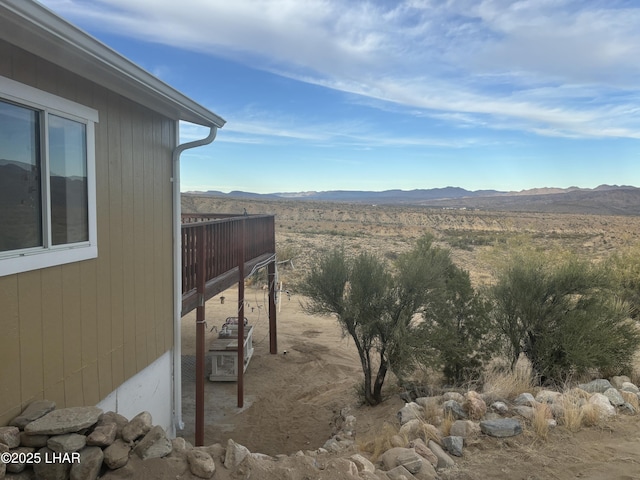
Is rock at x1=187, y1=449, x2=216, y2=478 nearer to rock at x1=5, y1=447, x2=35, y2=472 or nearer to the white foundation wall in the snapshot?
rock at x1=5, y1=447, x2=35, y2=472

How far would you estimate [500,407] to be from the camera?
608 cm

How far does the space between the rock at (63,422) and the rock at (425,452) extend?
3.08 metres

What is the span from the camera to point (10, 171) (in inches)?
128

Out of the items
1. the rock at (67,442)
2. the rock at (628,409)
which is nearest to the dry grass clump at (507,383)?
the rock at (628,409)

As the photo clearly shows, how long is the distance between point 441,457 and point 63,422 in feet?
11.5

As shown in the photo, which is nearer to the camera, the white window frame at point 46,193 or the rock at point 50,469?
the rock at point 50,469

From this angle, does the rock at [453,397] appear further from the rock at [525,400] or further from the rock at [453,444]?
the rock at [453,444]

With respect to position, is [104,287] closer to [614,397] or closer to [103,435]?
[103,435]

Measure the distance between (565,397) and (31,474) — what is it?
19.9ft

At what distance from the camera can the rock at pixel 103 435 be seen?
10.5 feet

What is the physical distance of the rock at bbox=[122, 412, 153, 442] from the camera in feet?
11.3

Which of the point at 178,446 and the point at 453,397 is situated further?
the point at 453,397

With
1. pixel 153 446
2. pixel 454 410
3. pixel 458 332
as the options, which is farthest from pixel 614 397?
pixel 153 446

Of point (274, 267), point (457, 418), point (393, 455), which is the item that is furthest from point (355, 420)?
point (274, 267)
